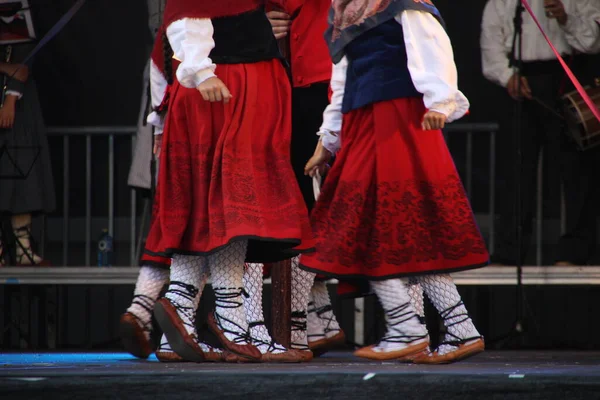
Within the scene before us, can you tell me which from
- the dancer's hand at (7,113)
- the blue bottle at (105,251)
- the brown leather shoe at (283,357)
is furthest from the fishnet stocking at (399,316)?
the dancer's hand at (7,113)

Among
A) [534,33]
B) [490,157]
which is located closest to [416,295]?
[534,33]

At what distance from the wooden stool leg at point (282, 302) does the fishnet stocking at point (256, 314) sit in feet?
0.18

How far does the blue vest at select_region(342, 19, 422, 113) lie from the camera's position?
11.6ft

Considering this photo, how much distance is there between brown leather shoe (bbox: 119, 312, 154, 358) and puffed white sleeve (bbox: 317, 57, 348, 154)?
965 millimetres

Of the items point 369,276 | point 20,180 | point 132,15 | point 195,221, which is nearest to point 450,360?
point 369,276

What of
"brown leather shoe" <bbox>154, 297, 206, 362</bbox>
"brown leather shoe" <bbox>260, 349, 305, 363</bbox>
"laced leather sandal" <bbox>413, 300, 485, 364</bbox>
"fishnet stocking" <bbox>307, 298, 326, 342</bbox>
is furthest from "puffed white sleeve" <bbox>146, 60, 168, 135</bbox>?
"laced leather sandal" <bbox>413, 300, 485, 364</bbox>

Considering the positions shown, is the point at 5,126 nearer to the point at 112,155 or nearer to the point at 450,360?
the point at 112,155

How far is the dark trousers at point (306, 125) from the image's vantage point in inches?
157

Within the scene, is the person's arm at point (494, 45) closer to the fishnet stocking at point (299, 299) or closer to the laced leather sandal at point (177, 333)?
the fishnet stocking at point (299, 299)

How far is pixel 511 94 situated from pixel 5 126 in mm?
2582

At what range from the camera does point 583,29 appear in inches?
205

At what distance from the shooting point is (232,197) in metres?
3.55

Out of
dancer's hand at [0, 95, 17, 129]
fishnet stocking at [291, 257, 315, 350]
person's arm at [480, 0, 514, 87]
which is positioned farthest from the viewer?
dancer's hand at [0, 95, 17, 129]

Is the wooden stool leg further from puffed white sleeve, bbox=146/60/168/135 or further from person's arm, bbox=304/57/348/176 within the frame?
puffed white sleeve, bbox=146/60/168/135
